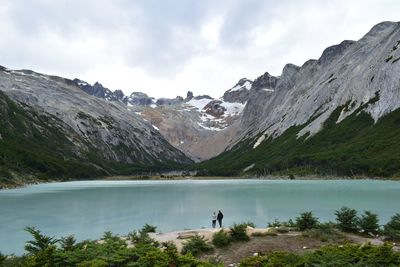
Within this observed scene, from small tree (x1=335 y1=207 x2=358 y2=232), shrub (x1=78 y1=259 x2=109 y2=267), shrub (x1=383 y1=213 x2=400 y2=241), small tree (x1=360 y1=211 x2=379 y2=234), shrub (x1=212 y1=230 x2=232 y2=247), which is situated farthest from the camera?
small tree (x1=335 y1=207 x2=358 y2=232)

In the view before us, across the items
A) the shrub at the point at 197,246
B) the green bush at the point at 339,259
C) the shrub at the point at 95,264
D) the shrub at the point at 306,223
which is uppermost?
the shrub at the point at 306,223

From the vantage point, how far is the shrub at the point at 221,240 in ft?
99.4

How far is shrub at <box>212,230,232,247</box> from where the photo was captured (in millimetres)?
30297

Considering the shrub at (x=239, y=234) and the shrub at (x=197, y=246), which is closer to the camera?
the shrub at (x=197, y=246)

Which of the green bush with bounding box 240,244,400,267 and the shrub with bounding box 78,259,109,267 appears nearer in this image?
the green bush with bounding box 240,244,400,267

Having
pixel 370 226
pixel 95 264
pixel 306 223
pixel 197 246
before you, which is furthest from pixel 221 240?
pixel 370 226

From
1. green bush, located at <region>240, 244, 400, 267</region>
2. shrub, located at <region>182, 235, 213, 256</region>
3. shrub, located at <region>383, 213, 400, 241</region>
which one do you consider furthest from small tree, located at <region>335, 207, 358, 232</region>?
green bush, located at <region>240, 244, 400, 267</region>

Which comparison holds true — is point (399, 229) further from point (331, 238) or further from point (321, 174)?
point (321, 174)

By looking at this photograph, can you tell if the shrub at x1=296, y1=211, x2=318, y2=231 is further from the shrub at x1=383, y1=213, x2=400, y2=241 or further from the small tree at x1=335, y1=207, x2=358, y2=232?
the shrub at x1=383, y1=213, x2=400, y2=241

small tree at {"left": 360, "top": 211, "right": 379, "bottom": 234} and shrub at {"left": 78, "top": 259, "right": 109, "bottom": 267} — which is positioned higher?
small tree at {"left": 360, "top": 211, "right": 379, "bottom": 234}

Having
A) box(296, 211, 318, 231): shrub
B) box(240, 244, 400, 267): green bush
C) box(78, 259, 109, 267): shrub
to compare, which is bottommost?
box(78, 259, 109, 267): shrub

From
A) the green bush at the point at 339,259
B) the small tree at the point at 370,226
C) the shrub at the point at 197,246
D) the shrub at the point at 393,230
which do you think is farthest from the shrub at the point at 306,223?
the green bush at the point at 339,259

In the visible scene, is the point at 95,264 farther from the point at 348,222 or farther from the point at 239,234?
the point at 348,222

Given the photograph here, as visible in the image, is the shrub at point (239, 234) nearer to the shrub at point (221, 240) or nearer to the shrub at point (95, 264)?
the shrub at point (221, 240)
